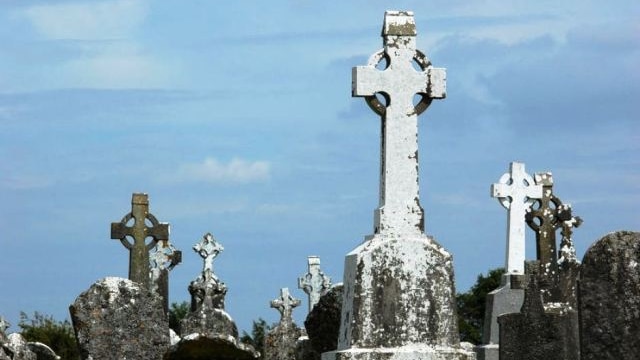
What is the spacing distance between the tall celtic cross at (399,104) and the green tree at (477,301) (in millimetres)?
32161

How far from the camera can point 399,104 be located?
53.0 ft

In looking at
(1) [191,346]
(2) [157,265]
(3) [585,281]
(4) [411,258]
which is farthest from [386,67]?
(2) [157,265]

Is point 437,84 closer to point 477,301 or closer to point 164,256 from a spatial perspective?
point 164,256

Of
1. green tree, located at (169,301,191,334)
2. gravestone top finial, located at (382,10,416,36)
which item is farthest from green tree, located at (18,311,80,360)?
gravestone top finial, located at (382,10,416,36)

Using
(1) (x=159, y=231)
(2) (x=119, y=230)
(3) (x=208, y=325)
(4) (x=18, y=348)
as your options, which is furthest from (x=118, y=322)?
(1) (x=159, y=231)

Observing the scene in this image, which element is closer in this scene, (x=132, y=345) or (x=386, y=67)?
(x=386, y=67)

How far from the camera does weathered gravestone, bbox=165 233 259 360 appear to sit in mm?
19109

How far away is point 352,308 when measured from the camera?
50.9ft

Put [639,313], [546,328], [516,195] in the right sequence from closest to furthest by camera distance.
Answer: [639,313], [546,328], [516,195]

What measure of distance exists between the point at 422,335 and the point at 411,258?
28.1 inches

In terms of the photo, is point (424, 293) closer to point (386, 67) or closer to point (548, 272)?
point (386, 67)

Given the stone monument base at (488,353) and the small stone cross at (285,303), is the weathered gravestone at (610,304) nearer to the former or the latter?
the stone monument base at (488,353)

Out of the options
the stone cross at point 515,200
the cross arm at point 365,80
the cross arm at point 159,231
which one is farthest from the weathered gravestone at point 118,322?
the cross arm at point 159,231

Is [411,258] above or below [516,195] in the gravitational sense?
below
